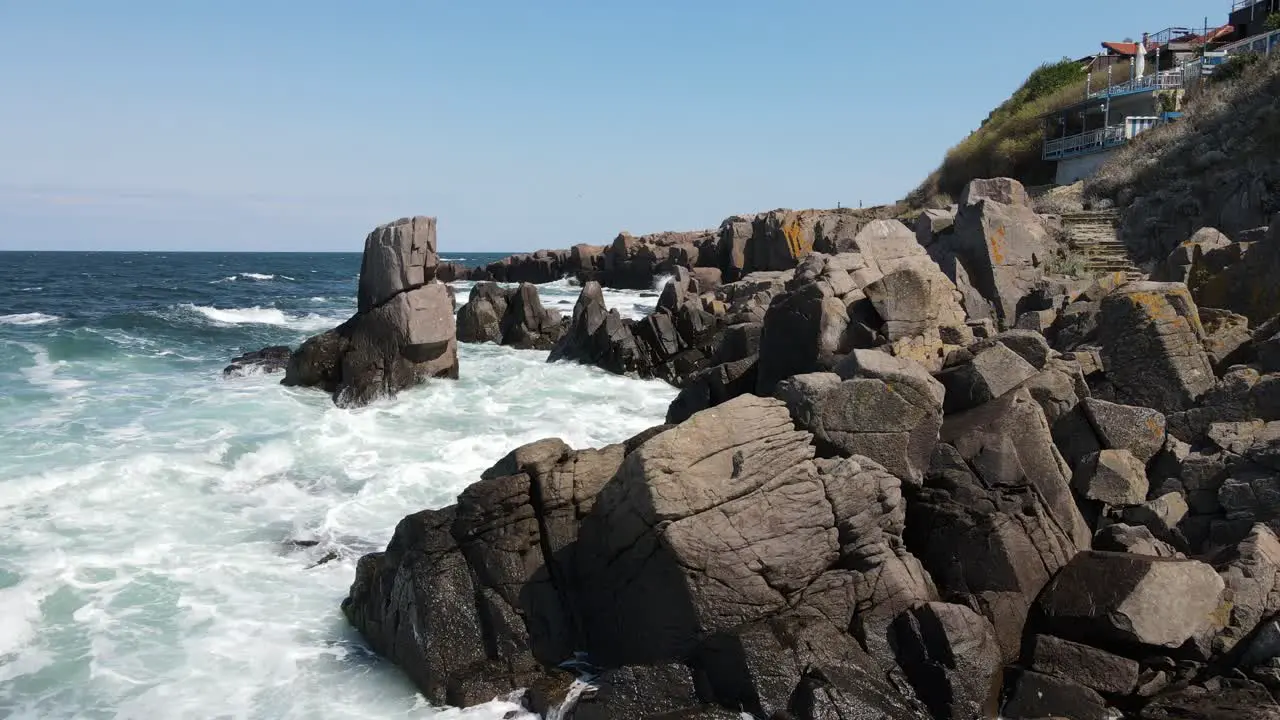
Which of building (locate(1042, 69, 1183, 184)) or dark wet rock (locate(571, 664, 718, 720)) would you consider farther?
building (locate(1042, 69, 1183, 184))

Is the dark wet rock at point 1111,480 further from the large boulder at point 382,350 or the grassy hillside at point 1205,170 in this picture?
the grassy hillside at point 1205,170

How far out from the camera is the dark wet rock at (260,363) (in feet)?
81.9

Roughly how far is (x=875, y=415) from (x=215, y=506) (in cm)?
1013

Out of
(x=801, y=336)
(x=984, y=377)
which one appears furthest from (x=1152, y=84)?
(x=984, y=377)

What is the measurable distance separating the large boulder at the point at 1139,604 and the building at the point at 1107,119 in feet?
106

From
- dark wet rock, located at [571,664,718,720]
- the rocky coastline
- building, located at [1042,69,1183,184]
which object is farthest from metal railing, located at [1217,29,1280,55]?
dark wet rock, located at [571,664,718,720]

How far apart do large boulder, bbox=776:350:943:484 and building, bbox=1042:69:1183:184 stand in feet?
102

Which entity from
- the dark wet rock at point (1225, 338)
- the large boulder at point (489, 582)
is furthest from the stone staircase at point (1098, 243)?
the large boulder at point (489, 582)

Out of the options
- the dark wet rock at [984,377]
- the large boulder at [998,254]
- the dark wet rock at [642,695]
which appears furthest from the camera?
the large boulder at [998,254]

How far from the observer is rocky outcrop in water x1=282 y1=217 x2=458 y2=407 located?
882 inches

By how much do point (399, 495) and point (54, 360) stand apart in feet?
54.1

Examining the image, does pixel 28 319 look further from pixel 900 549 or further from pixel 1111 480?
pixel 1111 480

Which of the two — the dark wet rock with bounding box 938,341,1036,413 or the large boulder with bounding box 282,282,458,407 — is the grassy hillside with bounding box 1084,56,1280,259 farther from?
the large boulder with bounding box 282,282,458,407

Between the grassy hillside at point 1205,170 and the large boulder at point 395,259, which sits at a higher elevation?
the grassy hillside at point 1205,170
